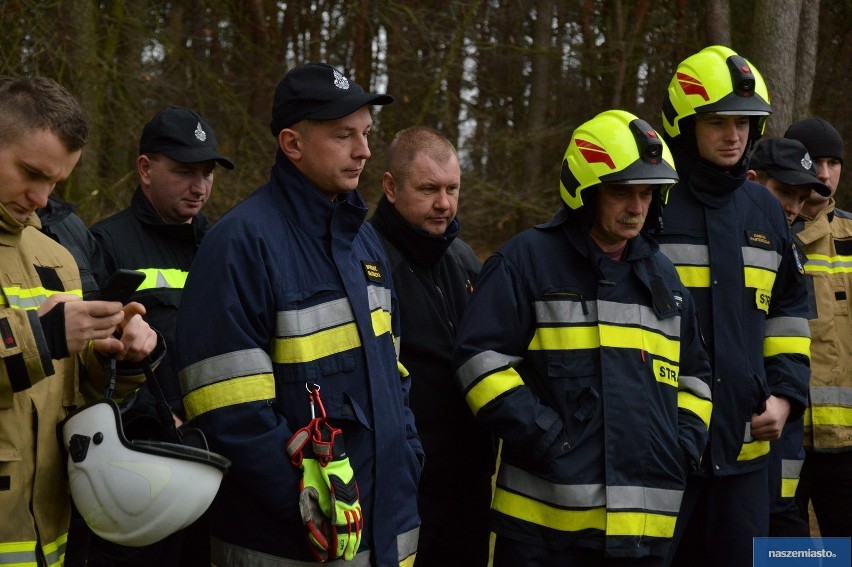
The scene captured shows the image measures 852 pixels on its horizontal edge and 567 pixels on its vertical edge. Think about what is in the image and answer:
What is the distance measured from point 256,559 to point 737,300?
2.28 meters

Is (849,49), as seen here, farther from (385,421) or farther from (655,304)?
(385,421)

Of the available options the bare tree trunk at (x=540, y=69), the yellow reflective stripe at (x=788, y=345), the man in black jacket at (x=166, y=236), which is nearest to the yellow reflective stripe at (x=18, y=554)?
the man in black jacket at (x=166, y=236)

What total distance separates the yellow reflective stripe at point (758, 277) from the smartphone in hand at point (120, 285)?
2577 mm

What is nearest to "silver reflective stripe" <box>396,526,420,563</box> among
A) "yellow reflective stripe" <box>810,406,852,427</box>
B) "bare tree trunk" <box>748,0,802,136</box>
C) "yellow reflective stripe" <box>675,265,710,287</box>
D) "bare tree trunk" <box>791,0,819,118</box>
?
"yellow reflective stripe" <box>675,265,710,287</box>

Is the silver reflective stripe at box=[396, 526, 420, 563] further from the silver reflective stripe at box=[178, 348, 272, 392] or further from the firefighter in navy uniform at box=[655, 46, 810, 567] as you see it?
the firefighter in navy uniform at box=[655, 46, 810, 567]

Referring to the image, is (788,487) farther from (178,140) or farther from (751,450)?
(178,140)

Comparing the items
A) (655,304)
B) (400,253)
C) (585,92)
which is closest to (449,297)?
(400,253)

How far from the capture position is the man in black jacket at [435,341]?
4145 mm

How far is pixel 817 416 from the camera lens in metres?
5.28

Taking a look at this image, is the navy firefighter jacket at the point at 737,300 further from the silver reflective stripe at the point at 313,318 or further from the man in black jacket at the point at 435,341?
the silver reflective stripe at the point at 313,318

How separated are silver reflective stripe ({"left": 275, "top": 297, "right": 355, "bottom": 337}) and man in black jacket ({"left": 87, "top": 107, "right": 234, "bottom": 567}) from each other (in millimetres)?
1133

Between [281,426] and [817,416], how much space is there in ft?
11.2

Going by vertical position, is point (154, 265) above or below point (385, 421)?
above

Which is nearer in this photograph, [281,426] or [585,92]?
[281,426]
